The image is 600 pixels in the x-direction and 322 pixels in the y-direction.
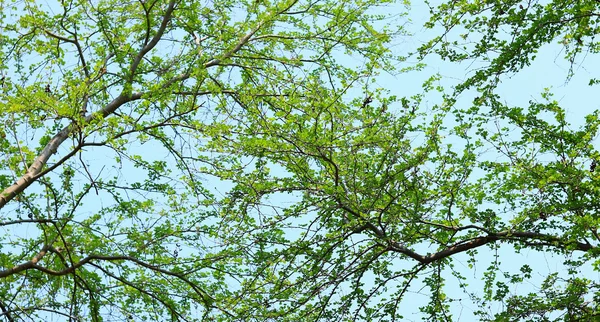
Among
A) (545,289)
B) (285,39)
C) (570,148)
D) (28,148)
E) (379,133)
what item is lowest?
(545,289)

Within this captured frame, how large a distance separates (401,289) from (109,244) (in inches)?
161

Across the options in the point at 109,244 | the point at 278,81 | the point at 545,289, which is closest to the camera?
the point at 545,289

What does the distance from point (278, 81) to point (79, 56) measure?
331cm

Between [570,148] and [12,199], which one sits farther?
[12,199]

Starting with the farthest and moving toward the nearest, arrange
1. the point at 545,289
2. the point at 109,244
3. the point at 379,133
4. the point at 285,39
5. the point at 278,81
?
the point at 285,39
the point at 278,81
the point at 109,244
the point at 379,133
the point at 545,289

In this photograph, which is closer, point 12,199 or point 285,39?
point 12,199

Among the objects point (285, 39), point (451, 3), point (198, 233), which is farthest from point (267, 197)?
point (285, 39)

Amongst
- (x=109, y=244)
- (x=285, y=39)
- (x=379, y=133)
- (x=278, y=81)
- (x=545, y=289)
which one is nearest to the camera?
(x=545, y=289)

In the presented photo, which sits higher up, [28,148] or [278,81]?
[278,81]

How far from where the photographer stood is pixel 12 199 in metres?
9.90

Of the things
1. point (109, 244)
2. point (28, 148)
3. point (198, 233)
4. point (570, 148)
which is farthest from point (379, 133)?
point (28, 148)

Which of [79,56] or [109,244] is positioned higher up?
[79,56]

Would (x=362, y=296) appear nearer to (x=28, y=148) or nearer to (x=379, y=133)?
(x=379, y=133)

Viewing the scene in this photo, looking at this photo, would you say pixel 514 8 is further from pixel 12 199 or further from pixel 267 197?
pixel 12 199
